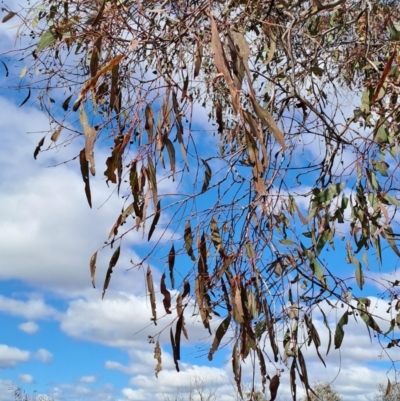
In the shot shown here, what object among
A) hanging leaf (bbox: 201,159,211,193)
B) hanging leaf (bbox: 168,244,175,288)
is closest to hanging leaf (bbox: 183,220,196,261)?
hanging leaf (bbox: 168,244,175,288)

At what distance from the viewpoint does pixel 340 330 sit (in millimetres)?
2523

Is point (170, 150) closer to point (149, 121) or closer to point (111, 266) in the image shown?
point (149, 121)

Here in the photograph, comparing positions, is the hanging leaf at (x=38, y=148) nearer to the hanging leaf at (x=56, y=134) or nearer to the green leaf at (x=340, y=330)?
the hanging leaf at (x=56, y=134)

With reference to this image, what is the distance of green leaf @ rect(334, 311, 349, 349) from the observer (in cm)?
251

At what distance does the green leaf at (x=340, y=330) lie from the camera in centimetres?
251

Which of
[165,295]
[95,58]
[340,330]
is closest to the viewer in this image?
[95,58]

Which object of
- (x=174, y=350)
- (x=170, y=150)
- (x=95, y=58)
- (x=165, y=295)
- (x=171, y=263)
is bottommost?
(x=174, y=350)

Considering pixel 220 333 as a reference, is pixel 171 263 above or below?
above

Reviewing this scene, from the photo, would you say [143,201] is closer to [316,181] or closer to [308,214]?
[308,214]

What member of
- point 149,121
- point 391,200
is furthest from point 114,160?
point 391,200

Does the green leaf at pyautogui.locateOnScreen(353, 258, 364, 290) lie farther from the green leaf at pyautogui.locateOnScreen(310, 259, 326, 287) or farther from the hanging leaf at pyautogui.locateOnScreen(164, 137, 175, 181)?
the hanging leaf at pyautogui.locateOnScreen(164, 137, 175, 181)

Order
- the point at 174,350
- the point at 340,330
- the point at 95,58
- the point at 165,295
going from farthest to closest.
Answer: the point at 340,330, the point at 165,295, the point at 174,350, the point at 95,58

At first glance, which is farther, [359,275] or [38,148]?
[359,275]

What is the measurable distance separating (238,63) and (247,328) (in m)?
0.87
